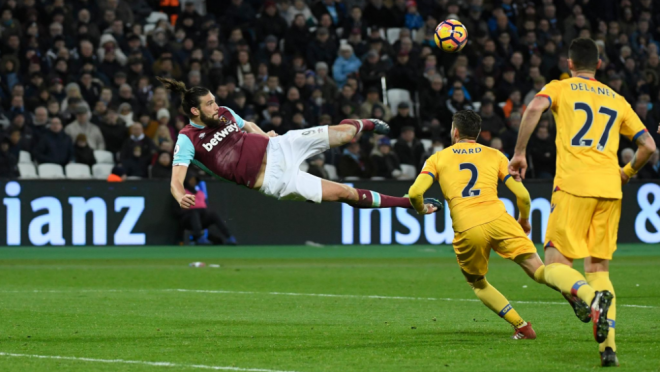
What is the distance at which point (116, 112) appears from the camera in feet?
Result: 64.3

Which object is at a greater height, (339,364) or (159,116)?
(159,116)

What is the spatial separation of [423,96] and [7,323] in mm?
13756

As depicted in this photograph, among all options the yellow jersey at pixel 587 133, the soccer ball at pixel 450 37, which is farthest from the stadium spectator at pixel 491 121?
the yellow jersey at pixel 587 133

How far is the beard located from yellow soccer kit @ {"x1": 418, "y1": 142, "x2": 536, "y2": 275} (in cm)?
203


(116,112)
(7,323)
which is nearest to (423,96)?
(116,112)

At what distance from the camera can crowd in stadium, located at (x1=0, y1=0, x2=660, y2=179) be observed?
19.4m

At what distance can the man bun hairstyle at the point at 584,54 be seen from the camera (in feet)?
21.9

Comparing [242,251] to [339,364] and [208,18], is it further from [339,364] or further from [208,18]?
[339,364]

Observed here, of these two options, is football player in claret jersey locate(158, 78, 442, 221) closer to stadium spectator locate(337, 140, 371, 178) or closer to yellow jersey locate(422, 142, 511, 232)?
yellow jersey locate(422, 142, 511, 232)

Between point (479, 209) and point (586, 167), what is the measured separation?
148 cm

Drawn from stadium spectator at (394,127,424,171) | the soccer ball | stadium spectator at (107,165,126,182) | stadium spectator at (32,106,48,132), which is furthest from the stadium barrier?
the soccer ball

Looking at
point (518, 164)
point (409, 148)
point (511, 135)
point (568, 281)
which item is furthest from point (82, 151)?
point (568, 281)

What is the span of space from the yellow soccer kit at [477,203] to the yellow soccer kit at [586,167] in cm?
116

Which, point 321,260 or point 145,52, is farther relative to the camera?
point 145,52
